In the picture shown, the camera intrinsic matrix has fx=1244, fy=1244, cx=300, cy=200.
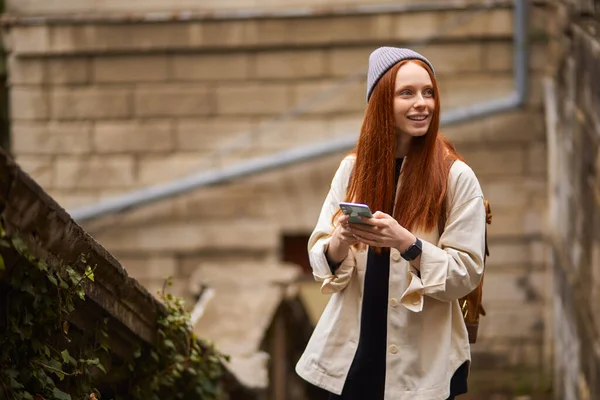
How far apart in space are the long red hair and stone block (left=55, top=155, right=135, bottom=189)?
7624 millimetres

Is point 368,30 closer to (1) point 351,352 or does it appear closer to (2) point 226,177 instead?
(2) point 226,177

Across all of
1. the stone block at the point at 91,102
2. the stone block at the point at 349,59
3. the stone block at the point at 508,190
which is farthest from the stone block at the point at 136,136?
the stone block at the point at 508,190

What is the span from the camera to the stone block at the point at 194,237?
11188 millimetres

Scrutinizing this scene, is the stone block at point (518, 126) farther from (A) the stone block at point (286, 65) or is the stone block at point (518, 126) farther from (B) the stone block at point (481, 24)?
(A) the stone block at point (286, 65)

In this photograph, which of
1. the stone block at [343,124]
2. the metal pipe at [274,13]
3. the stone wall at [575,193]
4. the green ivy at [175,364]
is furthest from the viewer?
the stone block at [343,124]

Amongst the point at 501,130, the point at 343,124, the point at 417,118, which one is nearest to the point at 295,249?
the point at 343,124

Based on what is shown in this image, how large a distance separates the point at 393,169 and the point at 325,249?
12.4 inches

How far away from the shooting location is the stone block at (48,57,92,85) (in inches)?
439

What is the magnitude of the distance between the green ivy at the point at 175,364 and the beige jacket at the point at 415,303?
108cm

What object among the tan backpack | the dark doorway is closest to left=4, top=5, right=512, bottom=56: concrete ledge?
the dark doorway

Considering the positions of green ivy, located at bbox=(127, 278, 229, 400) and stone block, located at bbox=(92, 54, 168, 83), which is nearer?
green ivy, located at bbox=(127, 278, 229, 400)

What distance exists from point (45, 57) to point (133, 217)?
1640 mm

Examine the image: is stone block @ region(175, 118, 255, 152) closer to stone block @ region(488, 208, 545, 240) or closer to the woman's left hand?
stone block @ region(488, 208, 545, 240)

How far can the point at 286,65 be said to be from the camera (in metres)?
11.0
